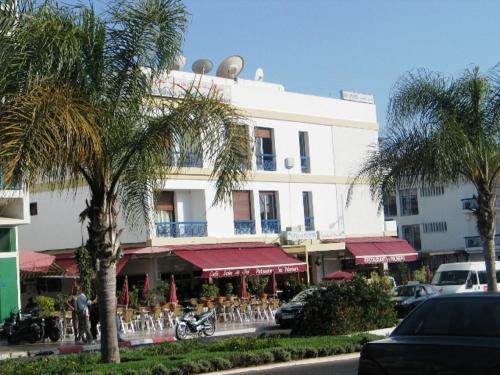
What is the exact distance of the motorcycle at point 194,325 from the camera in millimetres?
26266

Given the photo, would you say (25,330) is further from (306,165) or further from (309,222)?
(306,165)

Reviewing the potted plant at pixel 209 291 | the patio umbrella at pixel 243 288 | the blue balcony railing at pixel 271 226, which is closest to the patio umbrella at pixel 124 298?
the potted plant at pixel 209 291

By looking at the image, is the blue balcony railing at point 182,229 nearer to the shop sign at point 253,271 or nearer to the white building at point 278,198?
the white building at point 278,198

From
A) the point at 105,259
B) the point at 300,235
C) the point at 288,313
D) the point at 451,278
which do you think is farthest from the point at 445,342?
the point at 300,235

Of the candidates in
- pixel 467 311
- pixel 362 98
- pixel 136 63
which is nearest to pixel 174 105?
pixel 136 63

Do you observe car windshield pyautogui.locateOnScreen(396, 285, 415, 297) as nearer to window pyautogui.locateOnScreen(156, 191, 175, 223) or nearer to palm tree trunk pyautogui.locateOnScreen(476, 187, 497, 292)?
window pyautogui.locateOnScreen(156, 191, 175, 223)

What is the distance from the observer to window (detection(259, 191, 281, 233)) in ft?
135

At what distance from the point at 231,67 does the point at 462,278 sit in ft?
52.5

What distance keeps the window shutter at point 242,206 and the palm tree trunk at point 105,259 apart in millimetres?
24500

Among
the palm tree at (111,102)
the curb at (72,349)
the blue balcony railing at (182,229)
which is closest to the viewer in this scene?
the palm tree at (111,102)

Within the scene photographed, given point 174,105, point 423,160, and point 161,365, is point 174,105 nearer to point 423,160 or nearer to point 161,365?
point 161,365

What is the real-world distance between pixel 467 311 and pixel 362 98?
134 feet

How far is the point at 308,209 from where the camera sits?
144 ft

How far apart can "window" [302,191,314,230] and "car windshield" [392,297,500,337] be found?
34.6 m
